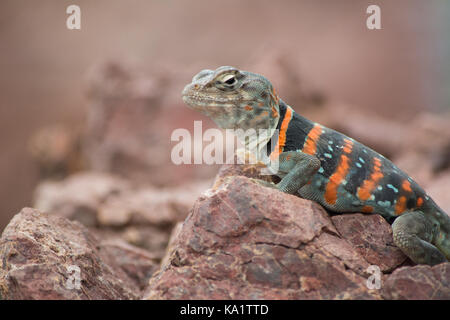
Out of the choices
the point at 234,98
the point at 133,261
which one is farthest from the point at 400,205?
the point at 133,261

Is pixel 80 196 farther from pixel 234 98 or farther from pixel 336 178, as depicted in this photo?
pixel 336 178

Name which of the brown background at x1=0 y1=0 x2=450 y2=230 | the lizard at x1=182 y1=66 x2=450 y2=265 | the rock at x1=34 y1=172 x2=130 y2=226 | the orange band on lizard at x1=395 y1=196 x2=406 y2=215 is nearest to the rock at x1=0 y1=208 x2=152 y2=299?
the lizard at x1=182 y1=66 x2=450 y2=265

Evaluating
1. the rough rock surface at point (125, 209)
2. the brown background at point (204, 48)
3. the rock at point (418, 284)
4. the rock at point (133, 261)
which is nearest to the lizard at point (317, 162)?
the rock at point (418, 284)

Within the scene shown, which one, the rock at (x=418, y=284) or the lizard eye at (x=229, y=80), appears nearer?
the rock at (x=418, y=284)

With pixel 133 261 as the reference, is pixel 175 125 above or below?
above

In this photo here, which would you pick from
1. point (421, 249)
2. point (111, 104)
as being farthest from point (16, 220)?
point (111, 104)

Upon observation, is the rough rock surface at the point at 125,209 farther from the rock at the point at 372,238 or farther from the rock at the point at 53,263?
the rock at the point at 372,238
